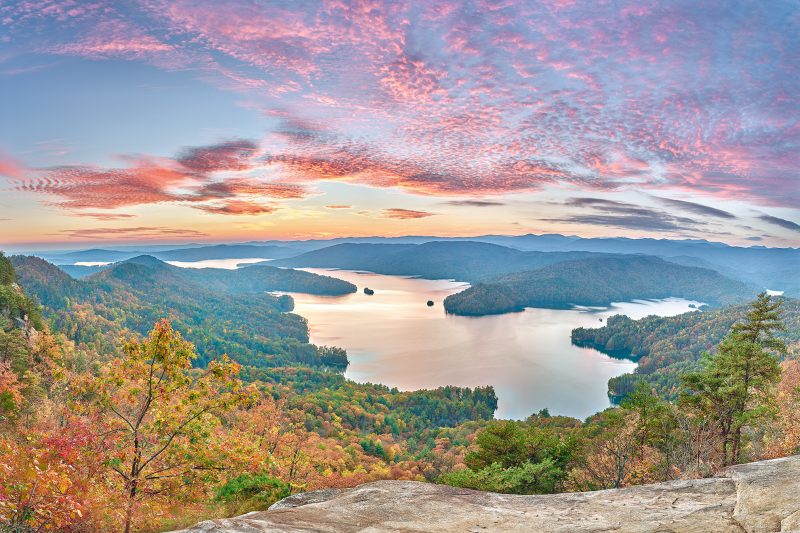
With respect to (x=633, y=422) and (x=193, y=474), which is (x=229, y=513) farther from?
(x=633, y=422)

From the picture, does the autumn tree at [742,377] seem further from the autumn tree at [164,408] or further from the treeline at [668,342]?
the treeline at [668,342]

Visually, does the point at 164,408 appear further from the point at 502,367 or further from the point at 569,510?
the point at 502,367

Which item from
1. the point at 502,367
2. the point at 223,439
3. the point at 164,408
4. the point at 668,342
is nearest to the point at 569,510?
the point at 223,439

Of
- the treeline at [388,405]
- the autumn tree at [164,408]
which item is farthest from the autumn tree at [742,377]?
the treeline at [388,405]

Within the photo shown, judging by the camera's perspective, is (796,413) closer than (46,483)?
No

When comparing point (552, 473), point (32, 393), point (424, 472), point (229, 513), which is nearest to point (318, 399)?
point (424, 472)

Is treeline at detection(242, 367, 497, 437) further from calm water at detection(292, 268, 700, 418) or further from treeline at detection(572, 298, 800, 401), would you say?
treeline at detection(572, 298, 800, 401)
